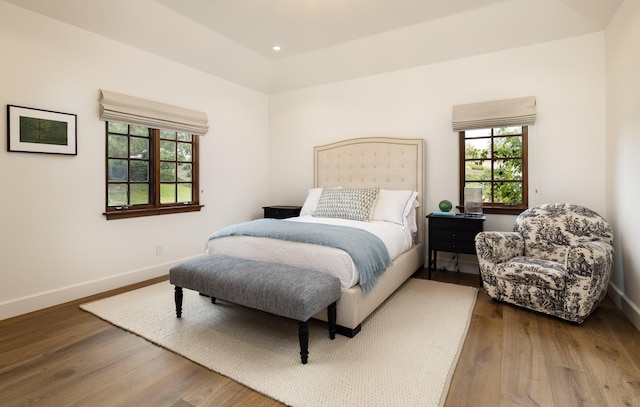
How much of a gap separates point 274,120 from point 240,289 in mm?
3755

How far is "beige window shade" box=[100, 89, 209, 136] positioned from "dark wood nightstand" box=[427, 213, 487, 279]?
10.3 feet

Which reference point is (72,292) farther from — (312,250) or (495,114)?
(495,114)

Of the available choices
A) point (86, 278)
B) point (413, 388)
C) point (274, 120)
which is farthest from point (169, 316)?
point (274, 120)

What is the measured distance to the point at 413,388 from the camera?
1.75m

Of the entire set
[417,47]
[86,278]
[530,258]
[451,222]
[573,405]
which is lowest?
[573,405]

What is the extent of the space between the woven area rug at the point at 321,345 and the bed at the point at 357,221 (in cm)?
24

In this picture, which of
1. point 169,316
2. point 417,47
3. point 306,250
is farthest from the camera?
point 417,47

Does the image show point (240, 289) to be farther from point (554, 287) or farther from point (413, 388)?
point (554, 287)

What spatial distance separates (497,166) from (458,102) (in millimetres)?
898

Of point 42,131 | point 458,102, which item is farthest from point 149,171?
point 458,102

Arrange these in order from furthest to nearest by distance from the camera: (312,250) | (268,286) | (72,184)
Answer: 1. (72,184)
2. (312,250)
3. (268,286)

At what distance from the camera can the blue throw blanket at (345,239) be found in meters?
2.42

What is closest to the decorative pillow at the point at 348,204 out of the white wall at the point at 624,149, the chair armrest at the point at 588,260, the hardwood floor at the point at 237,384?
the hardwood floor at the point at 237,384

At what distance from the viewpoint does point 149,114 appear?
360 cm
